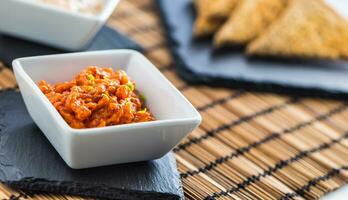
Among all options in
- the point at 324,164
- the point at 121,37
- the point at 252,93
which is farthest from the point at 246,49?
the point at 324,164

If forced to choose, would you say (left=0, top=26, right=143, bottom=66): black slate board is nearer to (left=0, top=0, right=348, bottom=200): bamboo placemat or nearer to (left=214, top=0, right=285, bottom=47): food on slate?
(left=0, top=0, right=348, bottom=200): bamboo placemat

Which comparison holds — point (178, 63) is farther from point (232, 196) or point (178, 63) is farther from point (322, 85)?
point (232, 196)

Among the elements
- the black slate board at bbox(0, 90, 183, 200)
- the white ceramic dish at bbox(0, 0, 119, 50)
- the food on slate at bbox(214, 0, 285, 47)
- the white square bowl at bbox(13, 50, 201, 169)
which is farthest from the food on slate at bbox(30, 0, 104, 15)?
the black slate board at bbox(0, 90, 183, 200)

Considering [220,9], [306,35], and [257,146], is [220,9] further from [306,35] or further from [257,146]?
[257,146]

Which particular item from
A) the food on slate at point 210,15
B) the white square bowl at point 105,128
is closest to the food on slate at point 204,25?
the food on slate at point 210,15

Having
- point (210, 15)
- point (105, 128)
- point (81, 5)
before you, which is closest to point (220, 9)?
point (210, 15)

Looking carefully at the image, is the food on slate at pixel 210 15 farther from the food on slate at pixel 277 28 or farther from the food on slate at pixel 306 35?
the food on slate at pixel 306 35
